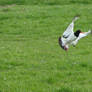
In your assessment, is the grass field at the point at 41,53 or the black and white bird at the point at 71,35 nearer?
the grass field at the point at 41,53

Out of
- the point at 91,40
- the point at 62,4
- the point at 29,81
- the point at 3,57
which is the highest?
the point at 29,81

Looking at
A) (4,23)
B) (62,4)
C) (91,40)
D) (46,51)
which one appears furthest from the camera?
(62,4)

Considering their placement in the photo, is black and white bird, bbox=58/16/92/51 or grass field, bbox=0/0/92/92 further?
black and white bird, bbox=58/16/92/51

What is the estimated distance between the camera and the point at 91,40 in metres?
20.0

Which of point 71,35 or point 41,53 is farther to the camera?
point 41,53

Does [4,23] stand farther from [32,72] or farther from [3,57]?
[32,72]

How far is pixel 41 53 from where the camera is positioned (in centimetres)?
1554

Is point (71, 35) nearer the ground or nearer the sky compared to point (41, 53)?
nearer the sky

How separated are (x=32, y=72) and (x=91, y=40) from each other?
8.78m

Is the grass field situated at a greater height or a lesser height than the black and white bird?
lesser

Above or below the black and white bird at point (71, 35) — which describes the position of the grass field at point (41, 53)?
below

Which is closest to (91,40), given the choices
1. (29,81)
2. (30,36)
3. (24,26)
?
(30,36)

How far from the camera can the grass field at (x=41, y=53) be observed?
10.5 metres

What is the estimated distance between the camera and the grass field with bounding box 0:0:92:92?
10455 millimetres
